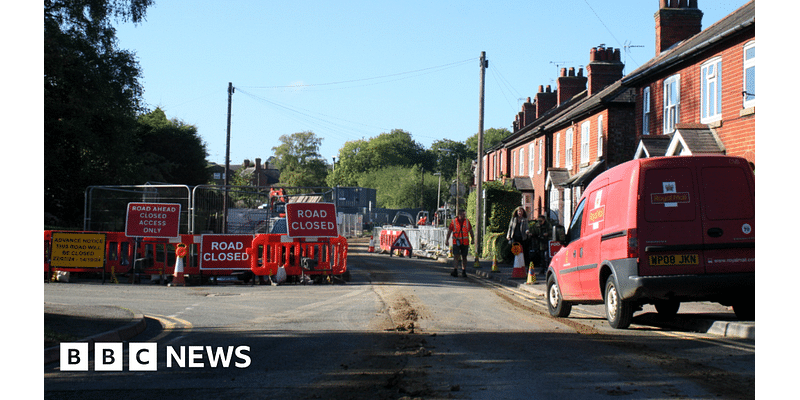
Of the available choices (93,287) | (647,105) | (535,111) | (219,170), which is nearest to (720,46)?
(647,105)

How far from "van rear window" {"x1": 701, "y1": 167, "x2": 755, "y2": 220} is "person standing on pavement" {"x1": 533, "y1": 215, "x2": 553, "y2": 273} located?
32.8 ft

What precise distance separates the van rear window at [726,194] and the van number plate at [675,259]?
21.5 inches

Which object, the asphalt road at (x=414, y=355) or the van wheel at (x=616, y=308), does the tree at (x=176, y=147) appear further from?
the van wheel at (x=616, y=308)

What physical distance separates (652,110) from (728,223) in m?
13.5

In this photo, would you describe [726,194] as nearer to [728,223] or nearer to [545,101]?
[728,223]

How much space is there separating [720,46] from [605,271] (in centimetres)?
1024

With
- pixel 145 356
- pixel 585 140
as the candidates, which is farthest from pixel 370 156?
pixel 145 356

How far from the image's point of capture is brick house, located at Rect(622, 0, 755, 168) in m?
15.7

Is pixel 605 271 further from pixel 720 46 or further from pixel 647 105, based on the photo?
pixel 647 105

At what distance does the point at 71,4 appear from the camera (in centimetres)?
2530

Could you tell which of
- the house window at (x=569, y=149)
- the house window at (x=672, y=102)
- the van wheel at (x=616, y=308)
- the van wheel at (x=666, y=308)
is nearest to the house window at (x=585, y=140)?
the house window at (x=569, y=149)

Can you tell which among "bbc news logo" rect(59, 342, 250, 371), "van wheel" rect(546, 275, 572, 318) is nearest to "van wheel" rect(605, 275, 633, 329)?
"van wheel" rect(546, 275, 572, 318)

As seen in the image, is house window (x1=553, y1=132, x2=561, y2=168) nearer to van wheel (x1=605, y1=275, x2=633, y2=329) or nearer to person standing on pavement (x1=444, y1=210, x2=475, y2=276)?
person standing on pavement (x1=444, y1=210, x2=475, y2=276)

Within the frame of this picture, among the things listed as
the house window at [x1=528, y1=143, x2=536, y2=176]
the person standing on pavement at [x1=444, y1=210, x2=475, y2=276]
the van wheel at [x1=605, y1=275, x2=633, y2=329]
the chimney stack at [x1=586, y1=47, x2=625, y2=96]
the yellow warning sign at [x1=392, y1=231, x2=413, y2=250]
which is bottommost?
the yellow warning sign at [x1=392, y1=231, x2=413, y2=250]
